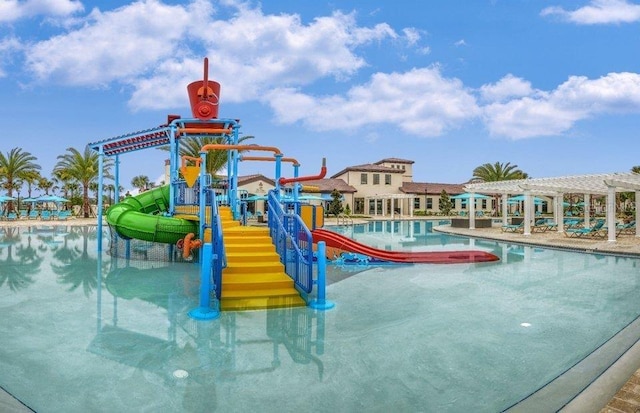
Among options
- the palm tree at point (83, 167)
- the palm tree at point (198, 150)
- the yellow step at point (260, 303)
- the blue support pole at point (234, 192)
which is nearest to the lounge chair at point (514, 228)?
the blue support pole at point (234, 192)

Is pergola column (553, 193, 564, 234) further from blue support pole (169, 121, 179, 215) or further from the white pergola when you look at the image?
blue support pole (169, 121, 179, 215)

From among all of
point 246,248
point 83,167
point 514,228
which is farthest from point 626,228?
point 83,167

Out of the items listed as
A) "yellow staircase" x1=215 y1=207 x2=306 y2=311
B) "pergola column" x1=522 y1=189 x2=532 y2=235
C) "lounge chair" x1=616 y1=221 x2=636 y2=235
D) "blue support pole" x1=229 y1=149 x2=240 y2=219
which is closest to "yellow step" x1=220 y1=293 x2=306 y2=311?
"yellow staircase" x1=215 y1=207 x2=306 y2=311

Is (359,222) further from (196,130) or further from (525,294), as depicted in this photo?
(525,294)

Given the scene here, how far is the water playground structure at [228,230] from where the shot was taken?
7461mm

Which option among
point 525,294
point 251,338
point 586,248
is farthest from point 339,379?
point 586,248

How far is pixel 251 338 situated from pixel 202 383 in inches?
57.0

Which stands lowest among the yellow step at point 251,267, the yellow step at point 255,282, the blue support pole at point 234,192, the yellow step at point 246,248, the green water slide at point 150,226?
the yellow step at point 255,282

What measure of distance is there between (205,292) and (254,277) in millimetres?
1482

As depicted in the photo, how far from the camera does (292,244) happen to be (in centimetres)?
786

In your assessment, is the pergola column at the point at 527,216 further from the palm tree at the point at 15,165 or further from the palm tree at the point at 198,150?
the palm tree at the point at 15,165

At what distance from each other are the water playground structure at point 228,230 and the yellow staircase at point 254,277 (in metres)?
0.02

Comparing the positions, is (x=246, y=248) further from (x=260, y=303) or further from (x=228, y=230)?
(x=260, y=303)

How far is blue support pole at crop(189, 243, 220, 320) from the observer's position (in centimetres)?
651
